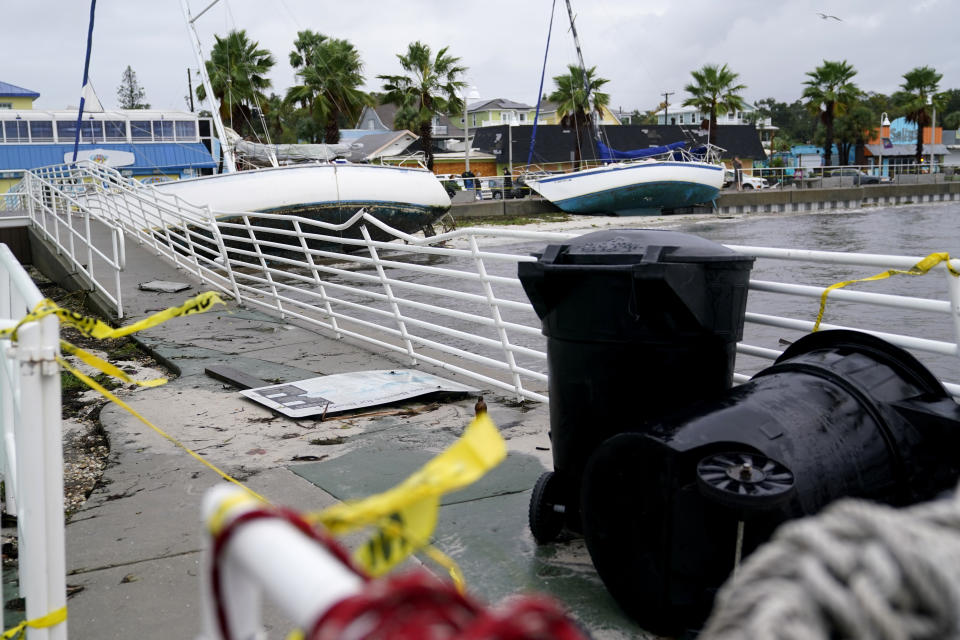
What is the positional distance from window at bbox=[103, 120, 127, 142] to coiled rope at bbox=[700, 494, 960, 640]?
40.1 m

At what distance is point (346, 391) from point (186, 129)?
36.9 m

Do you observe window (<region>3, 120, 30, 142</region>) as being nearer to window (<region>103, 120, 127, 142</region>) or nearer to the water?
window (<region>103, 120, 127, 142</region>)

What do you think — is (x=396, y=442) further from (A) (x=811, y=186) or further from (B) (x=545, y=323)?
(A) (x=811, y=186)

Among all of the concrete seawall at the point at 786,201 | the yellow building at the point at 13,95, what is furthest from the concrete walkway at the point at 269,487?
the yellow building at the point at 13,95

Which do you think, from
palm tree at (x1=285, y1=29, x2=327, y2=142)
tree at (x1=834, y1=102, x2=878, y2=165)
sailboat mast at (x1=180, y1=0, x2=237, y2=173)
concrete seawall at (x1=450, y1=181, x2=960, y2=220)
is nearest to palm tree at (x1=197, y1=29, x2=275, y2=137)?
palm tree at (x1=285, y1=29, x2=327, y2=142)

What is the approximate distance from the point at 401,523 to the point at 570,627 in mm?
293

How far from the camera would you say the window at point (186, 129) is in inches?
1531

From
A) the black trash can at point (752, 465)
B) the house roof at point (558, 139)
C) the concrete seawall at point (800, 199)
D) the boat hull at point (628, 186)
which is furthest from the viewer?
the house roof at point (558, 139)

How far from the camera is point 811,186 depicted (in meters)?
56.5

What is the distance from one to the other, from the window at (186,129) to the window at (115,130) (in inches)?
92.9

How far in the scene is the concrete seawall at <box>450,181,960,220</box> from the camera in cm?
3947

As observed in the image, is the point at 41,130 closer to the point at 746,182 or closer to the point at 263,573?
the point at 263,573

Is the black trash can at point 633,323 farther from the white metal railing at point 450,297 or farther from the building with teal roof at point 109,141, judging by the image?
the building with teal roof at point 109,141

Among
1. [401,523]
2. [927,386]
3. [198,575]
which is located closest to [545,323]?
[927,386]
